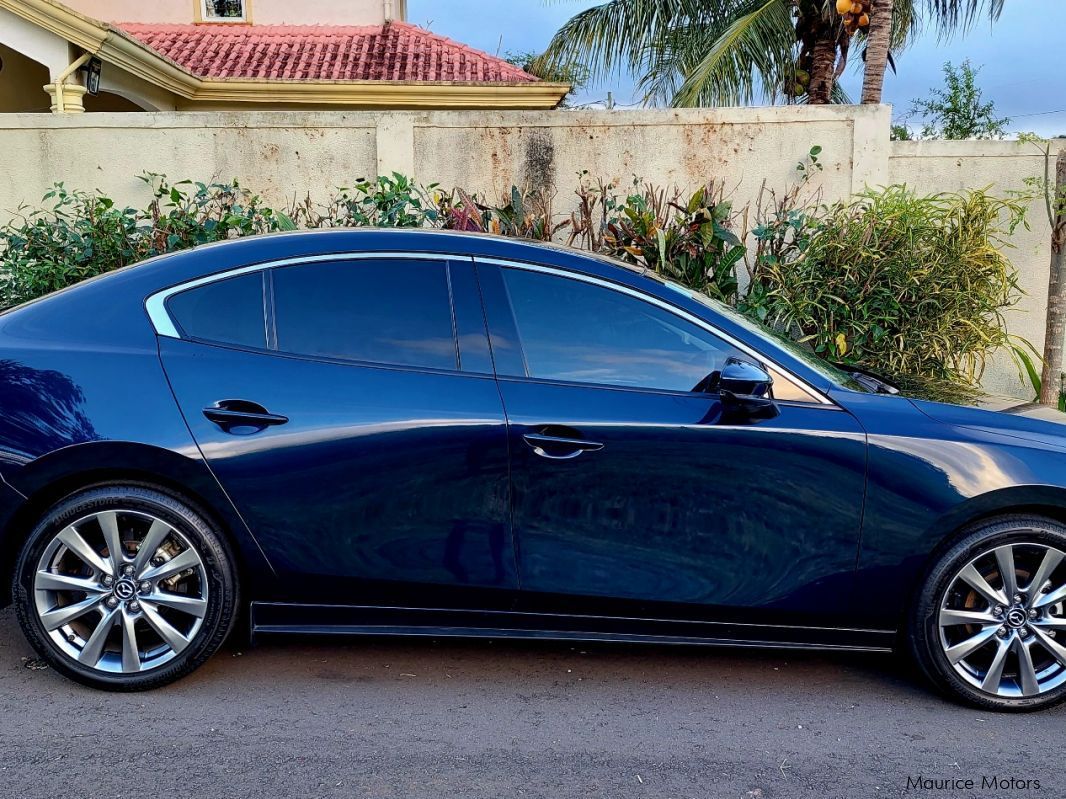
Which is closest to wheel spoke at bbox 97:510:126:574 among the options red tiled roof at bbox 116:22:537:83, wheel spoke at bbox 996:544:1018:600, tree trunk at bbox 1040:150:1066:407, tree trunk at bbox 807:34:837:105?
wheel spoke at bbox 996:544:1018:600

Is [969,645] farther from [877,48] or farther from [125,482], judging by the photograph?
[877,48]

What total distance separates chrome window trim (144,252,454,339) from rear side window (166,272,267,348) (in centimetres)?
2

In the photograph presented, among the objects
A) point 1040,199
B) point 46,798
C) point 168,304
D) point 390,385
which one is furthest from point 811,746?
point 1040,199

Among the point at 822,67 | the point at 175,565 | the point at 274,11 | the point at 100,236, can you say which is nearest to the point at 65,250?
the point at 100,236

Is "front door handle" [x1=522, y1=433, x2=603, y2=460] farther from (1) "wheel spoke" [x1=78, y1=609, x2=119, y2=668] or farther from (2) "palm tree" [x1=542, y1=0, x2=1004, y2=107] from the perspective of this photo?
(2) "palm tree" [x1=542, y1=0, x2=1004, y2=107]

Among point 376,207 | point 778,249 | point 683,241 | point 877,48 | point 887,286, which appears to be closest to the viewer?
point 887,286

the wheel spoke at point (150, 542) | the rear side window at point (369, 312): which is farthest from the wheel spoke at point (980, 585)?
the wheel spoke at point (150, 542)

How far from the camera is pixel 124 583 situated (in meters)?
3.44

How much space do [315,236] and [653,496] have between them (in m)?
1.57

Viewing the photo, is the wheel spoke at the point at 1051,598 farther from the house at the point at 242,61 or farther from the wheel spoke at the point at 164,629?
the house at the point at 242,61

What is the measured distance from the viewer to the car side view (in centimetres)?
339

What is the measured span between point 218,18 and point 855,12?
9.52 meters

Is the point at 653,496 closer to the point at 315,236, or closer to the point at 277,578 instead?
the point at 277,578

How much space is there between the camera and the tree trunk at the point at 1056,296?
7.22 metres
